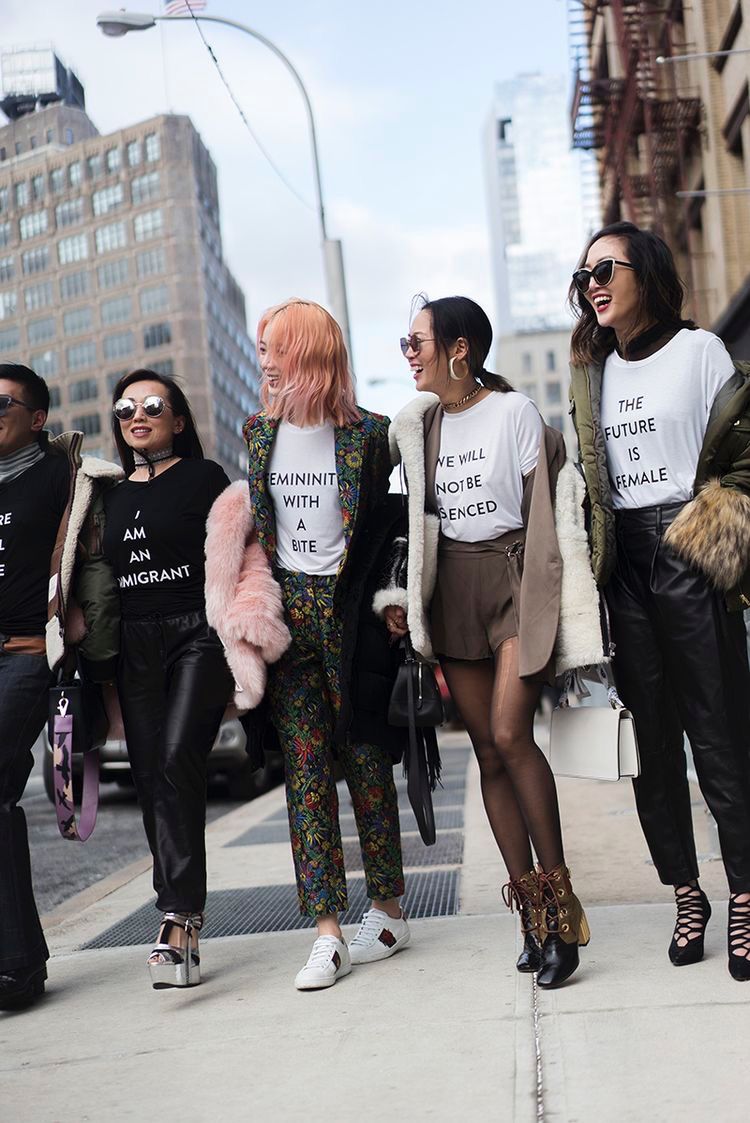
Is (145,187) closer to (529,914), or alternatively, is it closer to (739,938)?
(529,914)

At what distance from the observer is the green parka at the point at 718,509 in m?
3.50

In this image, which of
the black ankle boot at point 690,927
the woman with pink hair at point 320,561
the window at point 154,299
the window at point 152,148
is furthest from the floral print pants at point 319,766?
the window at point 154,299

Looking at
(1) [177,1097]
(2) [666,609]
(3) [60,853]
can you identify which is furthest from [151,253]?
(1) [177,1097]

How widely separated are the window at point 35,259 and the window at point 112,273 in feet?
7.66

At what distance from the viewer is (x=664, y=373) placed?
369cm

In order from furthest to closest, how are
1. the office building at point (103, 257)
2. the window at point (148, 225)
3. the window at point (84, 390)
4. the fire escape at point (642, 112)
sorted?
the fire escape at point (642, 112)
the window at point (148, 225)
the office building at point (103, 257)
the window at point (84, 390)

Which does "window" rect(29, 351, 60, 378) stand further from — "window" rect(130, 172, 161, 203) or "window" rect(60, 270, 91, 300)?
"window" rect(130, 172, 161, 203)

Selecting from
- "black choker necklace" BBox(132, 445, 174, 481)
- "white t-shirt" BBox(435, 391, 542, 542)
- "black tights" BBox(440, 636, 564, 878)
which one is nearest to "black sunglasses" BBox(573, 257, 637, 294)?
"white t-shirt" BBox(435, 391, 542, 542)

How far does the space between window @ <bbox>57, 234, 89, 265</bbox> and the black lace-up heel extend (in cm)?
599

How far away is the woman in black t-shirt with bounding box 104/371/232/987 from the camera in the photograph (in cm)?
400

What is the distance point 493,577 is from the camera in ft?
12.5

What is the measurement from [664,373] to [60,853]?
6.98 m

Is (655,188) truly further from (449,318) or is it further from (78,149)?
(449,318)

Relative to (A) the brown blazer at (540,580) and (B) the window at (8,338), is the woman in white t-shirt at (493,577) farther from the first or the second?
(B) the window at (8,338)
